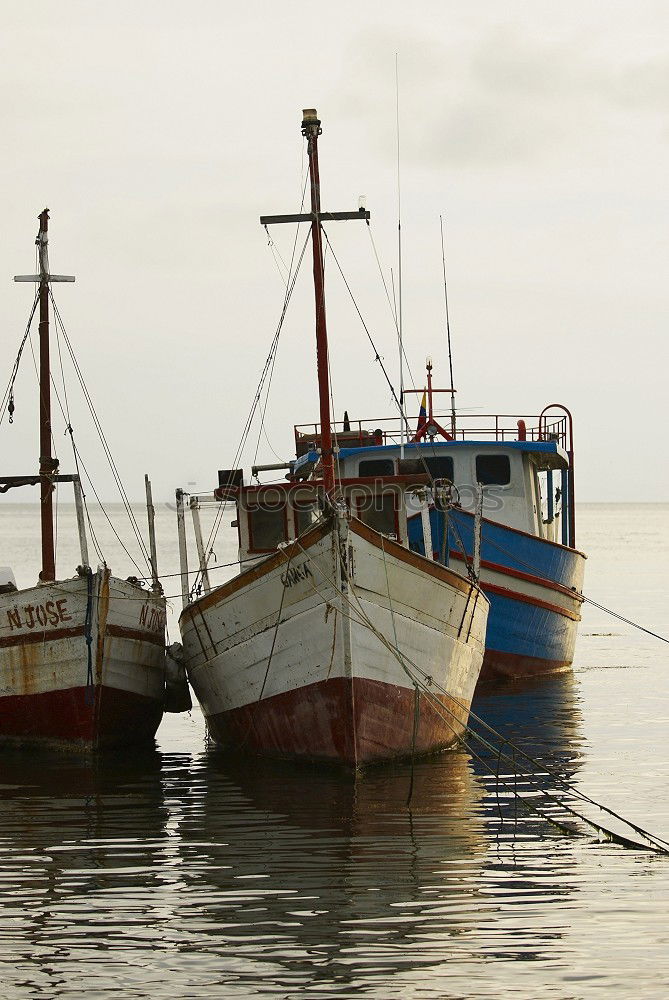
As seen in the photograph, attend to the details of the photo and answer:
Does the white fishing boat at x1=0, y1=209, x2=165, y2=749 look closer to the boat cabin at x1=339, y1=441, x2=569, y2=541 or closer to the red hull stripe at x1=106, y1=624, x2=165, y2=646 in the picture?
the red hull stripe at x1=106, y1=624, x2=165, y2=646

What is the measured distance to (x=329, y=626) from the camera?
1395cm

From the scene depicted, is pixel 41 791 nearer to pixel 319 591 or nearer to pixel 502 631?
pixel 319 591

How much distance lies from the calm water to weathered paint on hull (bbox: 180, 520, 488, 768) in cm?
46

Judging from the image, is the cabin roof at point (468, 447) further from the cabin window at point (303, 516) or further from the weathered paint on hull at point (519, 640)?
the cabin window at point (303, 516)

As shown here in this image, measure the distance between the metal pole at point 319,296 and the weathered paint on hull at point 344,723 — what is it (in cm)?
247

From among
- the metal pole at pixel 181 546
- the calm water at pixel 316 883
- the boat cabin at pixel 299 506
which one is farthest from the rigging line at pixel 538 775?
the metal pole at pixel 181 546

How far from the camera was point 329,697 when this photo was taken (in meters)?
14.0

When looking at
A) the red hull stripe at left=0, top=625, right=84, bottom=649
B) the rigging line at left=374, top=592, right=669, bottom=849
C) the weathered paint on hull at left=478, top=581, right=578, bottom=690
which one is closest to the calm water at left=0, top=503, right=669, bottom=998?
the rigging line at left=374, top=592, right=669, bottom=849

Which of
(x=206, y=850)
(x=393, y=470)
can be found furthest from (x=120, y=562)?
(x=206, y=850)

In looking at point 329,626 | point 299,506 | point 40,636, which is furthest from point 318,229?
point 40,636

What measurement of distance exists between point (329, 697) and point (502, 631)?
9.13 metres

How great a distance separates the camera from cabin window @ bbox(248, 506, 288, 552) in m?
16.5

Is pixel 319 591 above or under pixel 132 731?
above

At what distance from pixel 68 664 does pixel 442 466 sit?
31.2 feet
